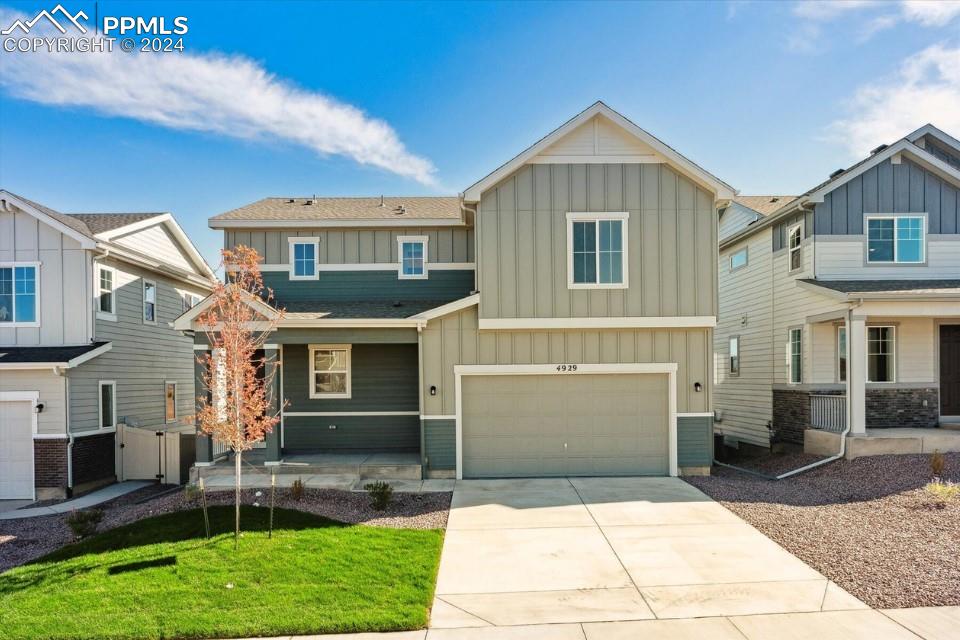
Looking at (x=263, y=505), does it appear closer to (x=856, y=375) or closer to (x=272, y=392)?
(x=272, y=392)

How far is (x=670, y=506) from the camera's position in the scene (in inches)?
352

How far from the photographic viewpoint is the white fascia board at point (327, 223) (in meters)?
13.4

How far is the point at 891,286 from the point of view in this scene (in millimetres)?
12328

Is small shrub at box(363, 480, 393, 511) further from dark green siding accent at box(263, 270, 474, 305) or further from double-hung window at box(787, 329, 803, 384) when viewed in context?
double-hung window at box(787, 329, 803, 384)

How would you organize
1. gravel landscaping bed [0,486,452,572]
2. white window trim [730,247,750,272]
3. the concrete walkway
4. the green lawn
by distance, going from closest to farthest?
the green lawn → gravel landscaping bed [0,486,452,572] → the concrete walkway → white window trim [730,247,750,272]

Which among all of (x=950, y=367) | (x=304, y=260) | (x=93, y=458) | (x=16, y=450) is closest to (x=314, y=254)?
(x=304, y=260)

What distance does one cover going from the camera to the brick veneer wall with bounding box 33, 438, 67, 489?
36.6ft

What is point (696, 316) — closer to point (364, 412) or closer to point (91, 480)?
point (364, 412)

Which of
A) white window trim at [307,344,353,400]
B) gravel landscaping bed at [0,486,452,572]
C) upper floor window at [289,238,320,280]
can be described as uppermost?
upper floor window at [289,238,320,280]

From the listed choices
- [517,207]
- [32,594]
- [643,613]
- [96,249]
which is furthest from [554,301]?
[96,249]

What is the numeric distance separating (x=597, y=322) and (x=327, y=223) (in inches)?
285

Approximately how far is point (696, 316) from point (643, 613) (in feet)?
23.4

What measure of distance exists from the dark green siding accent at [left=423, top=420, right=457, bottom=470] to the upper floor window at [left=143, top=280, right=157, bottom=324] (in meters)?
8.93

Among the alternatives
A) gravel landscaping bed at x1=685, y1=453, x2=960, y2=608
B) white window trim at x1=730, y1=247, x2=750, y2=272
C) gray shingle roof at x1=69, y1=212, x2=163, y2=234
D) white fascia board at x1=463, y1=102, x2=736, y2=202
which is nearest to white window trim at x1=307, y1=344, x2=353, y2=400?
white fascia board at x1=463, y1=102, x2=736, y2=202
